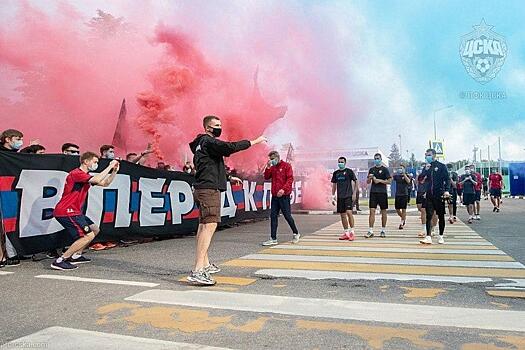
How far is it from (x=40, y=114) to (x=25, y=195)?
7616 mm

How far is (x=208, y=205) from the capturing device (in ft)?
17.1

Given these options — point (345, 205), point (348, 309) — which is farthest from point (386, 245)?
point (348, 309)

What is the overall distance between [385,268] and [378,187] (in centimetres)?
467

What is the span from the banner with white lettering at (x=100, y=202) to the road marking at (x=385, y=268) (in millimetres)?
3247

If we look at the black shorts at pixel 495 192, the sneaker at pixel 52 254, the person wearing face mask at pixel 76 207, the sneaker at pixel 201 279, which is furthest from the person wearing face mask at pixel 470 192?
the sneaker at pixel 52 254

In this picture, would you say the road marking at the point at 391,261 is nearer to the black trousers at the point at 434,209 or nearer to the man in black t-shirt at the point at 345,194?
the black trousers at the point at 434,209

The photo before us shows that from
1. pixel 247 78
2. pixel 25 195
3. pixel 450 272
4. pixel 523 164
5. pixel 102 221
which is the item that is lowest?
pixel 450 272

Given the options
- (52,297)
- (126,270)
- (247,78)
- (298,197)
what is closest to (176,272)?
(126,270)

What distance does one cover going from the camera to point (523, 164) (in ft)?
112

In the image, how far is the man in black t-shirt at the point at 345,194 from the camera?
954 centimetres

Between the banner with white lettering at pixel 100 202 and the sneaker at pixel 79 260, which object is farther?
the banner with white lettering at pixel 100 202

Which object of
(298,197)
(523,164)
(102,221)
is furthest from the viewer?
(523,164)

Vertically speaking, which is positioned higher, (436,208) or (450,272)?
(436,208)

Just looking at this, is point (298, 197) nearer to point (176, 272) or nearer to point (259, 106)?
point (259, 106)
